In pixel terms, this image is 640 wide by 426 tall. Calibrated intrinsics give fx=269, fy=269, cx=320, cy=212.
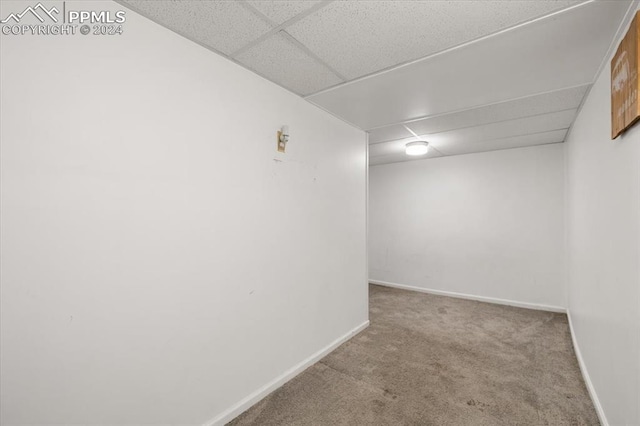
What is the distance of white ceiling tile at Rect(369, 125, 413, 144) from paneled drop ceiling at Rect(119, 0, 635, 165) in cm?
52

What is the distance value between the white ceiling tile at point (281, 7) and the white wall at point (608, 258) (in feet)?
5.54

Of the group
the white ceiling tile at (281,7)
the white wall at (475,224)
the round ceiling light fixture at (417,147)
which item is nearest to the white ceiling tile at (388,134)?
the round ceiling light fixture at (417,147)

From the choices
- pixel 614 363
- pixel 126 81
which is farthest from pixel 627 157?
pixel 126 81

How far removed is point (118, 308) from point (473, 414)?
2.37 m

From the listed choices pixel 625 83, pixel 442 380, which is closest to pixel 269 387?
pixel 442 380

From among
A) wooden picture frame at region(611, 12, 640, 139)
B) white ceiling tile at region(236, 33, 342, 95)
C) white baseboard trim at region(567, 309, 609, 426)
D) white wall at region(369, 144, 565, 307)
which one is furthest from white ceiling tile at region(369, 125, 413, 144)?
white baseboard trim at region(567, 309, 609, 426)

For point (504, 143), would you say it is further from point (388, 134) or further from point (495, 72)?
point (495, 72)

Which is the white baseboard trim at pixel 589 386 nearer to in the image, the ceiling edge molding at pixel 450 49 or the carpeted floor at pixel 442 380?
the carpeted floor at pixel 442 380

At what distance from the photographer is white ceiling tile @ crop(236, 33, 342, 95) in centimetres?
168

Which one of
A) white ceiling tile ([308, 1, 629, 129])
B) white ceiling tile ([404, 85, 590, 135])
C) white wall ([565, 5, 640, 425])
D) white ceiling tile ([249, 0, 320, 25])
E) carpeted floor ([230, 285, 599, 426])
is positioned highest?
white ceiling tile ([249, 0, 320, 25])

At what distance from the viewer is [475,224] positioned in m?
4.44

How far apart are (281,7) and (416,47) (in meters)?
0.84

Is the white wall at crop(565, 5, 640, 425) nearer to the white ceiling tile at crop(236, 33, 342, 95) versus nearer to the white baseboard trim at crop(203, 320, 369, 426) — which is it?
the white ceiling tile at crop(236, 33, 342, 95)

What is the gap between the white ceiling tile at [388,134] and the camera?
3.23 meters
